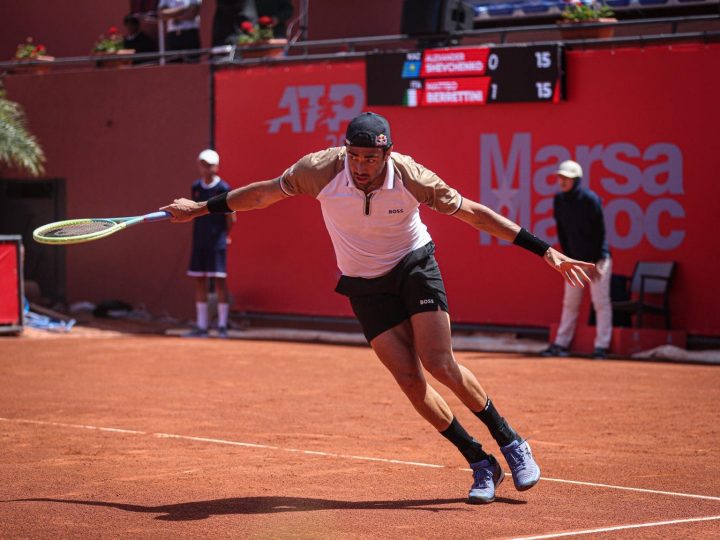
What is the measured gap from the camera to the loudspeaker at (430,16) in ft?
54.7

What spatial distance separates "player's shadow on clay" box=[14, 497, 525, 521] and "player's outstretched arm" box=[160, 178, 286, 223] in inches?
62.0

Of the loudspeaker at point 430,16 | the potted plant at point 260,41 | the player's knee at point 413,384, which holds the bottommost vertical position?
the player's knee at point 413,384

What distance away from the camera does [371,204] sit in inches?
263

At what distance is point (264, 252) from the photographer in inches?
721

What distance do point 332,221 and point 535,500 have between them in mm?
1907

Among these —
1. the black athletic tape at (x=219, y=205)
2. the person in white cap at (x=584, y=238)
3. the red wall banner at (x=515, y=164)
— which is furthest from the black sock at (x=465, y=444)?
the red wall banner at (x=515, y=164)

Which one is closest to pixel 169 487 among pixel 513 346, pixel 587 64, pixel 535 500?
pixel 535 500

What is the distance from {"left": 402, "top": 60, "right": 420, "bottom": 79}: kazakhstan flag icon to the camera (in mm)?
16766

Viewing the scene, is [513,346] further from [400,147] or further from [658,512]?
[658,512]

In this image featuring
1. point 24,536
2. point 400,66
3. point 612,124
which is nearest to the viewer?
point 24,536

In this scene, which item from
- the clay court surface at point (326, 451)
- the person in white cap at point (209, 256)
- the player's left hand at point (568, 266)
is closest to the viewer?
the clay court surface at point (326, 451)

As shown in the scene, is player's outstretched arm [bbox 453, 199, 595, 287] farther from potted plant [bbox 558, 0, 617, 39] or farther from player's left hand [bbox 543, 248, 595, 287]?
potted plant [bbox 558, 0, 617, 39]

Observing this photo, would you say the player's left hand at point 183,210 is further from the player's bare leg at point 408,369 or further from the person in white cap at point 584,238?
the person in white cap at point 584,238

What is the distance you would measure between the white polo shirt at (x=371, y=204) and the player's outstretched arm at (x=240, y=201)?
8 cm
